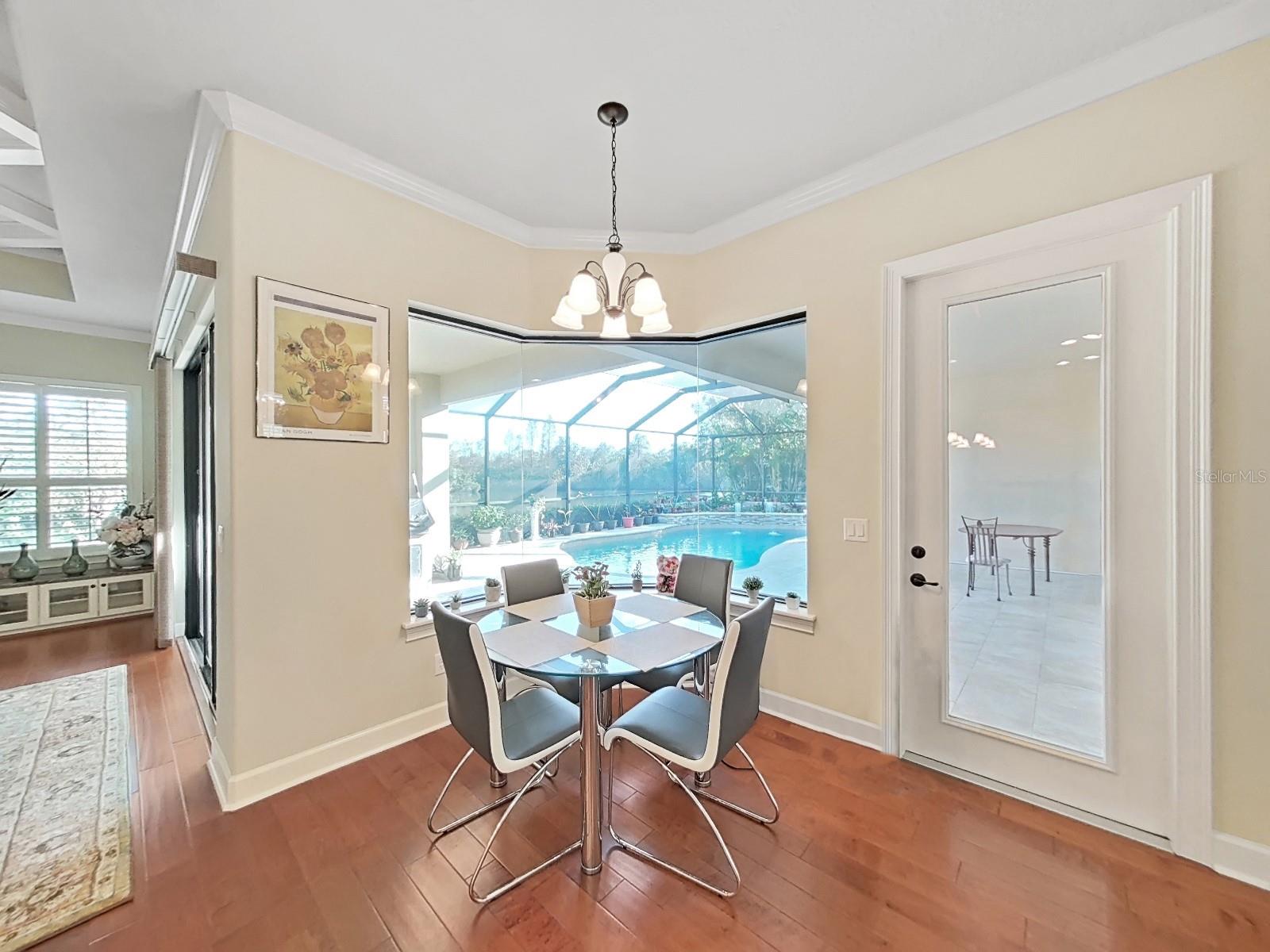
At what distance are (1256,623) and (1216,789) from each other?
59cm

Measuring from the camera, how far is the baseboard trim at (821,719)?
2541mm

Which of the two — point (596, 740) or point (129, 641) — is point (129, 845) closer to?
point (596, 740)

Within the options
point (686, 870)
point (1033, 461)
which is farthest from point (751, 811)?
point (1033, 461)

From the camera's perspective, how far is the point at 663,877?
1.72 meters

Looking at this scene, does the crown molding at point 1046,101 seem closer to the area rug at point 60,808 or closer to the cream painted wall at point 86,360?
the area rug at point 60,808

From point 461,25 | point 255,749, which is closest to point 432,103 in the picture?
point 461,25

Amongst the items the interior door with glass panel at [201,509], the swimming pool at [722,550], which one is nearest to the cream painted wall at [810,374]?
the swimming pool at [722,550]

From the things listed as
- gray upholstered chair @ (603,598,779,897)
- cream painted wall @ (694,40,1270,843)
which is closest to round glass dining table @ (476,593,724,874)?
gray upholstered chair @ (603,598,779,897)

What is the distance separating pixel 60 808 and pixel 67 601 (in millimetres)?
3454

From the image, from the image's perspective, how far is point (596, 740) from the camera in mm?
1823

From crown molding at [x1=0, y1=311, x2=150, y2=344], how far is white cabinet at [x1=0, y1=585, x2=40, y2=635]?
225 cm

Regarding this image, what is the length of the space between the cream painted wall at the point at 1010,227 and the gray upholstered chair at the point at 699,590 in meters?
0.53

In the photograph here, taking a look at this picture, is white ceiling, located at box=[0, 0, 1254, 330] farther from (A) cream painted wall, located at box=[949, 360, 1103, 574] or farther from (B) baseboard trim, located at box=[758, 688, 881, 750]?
(B) baseboard trim, located at box=[758, 688, 881, 750]

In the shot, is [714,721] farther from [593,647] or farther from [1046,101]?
[1046,101]
